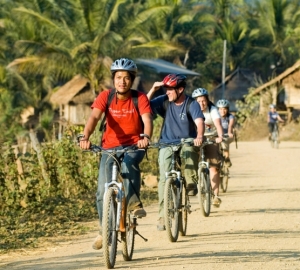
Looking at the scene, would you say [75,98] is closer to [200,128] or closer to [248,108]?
[248,108]

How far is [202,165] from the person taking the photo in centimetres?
1188

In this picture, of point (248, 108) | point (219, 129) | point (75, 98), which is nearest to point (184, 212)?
point (219, 129)

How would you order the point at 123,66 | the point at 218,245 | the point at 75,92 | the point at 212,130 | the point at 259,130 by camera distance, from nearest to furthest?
the point at 123,66, the point at 218,245, the point at 212,130, the point at 75,92, the point at 259,130

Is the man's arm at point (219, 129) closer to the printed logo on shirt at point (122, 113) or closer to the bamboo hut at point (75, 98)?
the printed logo on shirt at point (122, 113)

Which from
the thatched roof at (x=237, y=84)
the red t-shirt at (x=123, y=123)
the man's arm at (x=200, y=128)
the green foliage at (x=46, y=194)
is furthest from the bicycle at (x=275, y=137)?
the thatched roof at (x=237, y=84)

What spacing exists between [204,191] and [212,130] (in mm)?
1165

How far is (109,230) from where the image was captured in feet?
25.0

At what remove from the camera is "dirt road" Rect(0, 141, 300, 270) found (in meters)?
8.11

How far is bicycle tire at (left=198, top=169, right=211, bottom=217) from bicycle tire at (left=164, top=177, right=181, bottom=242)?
2.14 metres

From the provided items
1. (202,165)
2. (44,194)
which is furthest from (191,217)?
(44,194)

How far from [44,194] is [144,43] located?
24.6 metres

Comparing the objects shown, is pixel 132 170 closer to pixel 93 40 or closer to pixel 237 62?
pixel 93 40

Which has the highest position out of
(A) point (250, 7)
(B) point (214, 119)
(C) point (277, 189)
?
(A) point (250, 7)

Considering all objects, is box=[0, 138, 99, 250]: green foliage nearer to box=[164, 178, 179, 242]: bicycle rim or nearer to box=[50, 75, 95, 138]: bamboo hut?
box=[164, 178, 179, 242]: bicycle rim
